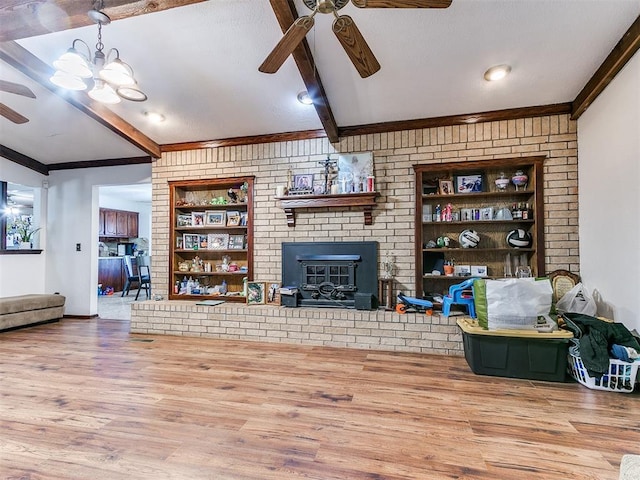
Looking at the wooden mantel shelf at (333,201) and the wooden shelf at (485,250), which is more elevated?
the wooden mantel shelf at (333,201)

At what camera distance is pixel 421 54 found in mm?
2906

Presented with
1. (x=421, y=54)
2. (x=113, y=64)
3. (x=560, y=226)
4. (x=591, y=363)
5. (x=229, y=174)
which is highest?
(x=421, y=54)

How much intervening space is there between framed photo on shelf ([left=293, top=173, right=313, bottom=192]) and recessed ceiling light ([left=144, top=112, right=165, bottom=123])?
184cm

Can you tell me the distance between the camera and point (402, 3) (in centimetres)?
175

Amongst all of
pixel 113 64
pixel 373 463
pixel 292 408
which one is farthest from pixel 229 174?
pixel 373 463

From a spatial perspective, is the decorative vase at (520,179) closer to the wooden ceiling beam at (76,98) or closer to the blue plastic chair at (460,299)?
the blue plastic chair at (460,299)

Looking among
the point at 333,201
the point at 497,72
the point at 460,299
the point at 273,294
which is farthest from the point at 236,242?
the point at 497,72

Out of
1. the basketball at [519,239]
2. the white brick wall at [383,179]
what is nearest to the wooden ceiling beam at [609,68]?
the white brick wall at [383,179]

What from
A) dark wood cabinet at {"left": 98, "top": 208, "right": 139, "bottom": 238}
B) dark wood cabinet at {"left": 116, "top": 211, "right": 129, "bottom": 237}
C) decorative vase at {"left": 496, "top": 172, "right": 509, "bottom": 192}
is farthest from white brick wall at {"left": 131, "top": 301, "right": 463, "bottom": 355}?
dark wood cabinet at {"left": 116, "top": 211, "right": 129, "bottom": 237}

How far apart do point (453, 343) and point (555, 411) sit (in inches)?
48.6

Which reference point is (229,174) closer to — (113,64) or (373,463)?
(113,64)

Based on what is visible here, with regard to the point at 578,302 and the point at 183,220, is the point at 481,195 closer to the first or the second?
the point at 578,302

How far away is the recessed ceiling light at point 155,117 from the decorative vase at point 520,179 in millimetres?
4304

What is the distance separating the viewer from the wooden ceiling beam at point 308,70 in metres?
2.31
